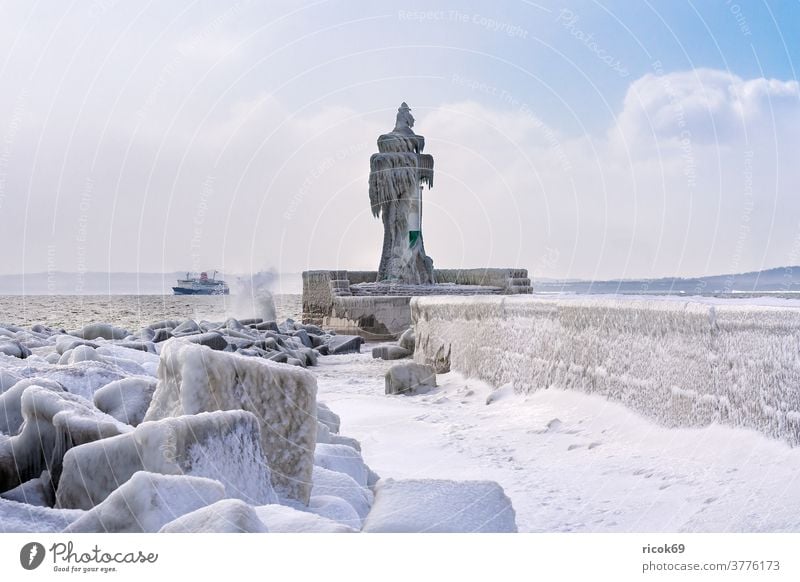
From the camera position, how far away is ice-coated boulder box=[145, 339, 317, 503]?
8.89ft

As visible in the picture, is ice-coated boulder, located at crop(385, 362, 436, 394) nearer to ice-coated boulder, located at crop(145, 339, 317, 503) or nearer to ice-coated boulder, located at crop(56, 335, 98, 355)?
ice-coated boulder, located at crop(56, 335, 98, 355)

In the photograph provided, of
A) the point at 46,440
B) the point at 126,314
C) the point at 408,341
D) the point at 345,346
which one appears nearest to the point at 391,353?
the point at 408,341

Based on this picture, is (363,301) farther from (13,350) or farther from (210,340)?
(13,350)

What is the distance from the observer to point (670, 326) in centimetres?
411

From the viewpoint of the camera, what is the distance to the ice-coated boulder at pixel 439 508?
7.47ft

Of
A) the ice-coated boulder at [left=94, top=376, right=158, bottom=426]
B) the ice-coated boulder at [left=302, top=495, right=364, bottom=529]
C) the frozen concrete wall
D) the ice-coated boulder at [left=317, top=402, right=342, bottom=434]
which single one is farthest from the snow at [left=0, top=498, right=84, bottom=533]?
the frozen concrete wall

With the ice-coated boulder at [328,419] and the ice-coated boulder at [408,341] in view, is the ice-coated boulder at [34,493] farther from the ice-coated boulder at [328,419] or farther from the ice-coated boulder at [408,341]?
the ice-coated boulder at [408,341]

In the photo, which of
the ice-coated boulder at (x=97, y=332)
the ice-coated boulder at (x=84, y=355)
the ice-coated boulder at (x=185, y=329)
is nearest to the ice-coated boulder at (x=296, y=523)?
the ice-coated boulder at (x=84, y=355)

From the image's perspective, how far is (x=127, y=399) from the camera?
331 cm

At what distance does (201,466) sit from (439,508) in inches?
31.1

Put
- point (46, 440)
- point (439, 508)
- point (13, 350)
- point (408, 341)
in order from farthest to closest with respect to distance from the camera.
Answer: point (408, 341), point (13, 350), point (46, 440), point (439, 508)

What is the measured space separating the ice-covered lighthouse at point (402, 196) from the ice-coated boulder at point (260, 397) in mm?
13929

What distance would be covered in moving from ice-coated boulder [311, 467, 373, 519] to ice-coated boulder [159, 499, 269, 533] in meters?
0.80
